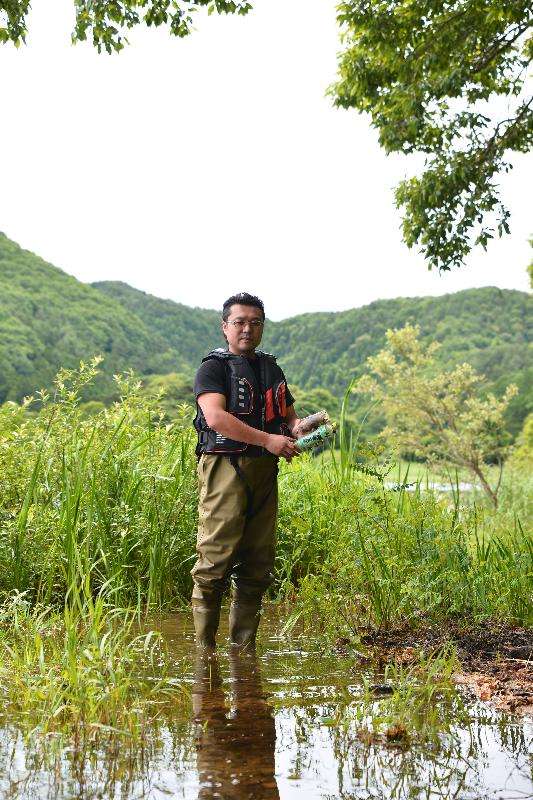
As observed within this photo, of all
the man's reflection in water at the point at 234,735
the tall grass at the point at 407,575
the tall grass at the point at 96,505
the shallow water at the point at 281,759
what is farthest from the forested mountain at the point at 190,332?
the shallow water at the point at 281,759

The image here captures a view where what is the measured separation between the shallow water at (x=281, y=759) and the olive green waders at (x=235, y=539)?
2.85 ft

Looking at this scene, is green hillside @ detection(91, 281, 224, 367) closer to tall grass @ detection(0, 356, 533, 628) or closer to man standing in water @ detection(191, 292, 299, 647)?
tall grass @ detection(0, 356, 533, 628)

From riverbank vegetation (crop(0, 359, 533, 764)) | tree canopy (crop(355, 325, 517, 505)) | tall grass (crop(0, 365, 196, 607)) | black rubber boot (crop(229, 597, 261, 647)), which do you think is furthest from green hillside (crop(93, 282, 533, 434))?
black rubber boot (crop(229, 597, 261, 647))

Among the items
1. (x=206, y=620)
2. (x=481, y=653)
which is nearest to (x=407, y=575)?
(x=481, y=653)

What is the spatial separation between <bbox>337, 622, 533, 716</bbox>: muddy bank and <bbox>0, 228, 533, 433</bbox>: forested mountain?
43.7 meters

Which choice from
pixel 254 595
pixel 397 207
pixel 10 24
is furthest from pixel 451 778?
pixel 397 207

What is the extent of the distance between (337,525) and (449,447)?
51.3 ft

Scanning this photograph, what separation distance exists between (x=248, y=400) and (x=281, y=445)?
0.37 meters

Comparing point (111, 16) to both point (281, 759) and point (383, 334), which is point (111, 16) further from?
point (383, 334)

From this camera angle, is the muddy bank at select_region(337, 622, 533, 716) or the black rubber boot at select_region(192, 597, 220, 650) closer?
the muddy bank at select_region(337, 622, 533, 716)

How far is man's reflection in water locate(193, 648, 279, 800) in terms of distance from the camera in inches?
121

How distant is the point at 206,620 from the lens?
204 inches

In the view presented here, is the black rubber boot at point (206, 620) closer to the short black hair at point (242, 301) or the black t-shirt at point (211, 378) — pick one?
the black t-shirt at point (211, 378)

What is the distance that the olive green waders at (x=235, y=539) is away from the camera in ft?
16.6
